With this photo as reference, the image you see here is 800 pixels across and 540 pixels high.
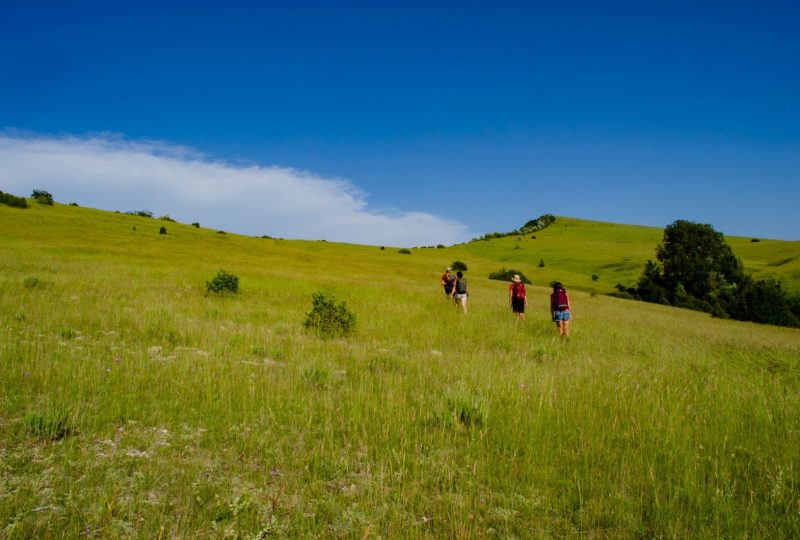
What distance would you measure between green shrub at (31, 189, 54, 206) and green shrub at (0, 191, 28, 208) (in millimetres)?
8102

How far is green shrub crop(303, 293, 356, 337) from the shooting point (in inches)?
504

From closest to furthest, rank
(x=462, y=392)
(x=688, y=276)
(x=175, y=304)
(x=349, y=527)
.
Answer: (x=349, y=527)
(x=462, y=392)
(x=175, y=304)
(x=688, y=276)

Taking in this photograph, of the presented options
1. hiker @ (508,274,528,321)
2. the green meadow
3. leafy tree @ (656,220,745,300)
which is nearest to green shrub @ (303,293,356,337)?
the green meadow

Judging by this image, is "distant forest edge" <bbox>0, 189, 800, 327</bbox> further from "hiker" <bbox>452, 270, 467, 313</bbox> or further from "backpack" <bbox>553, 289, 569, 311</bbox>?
"backpack" <bbox>553, 289, 569, 311</bbox>

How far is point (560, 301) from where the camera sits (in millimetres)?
15375

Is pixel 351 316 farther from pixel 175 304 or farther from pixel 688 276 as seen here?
pixel 688 276

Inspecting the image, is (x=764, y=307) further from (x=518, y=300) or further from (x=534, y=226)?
(x=534, y=226)

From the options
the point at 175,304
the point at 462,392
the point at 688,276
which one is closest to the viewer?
the point at 462,392

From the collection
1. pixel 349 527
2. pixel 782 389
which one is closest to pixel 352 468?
pixel 349 527

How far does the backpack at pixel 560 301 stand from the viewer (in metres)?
15.1

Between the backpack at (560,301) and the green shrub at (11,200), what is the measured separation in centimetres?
6220

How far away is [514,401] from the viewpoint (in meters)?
6.11

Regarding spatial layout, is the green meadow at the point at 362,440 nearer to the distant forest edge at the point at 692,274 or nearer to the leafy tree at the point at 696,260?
the distant forest edge at the point at 692,274

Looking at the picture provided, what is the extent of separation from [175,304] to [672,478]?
15.6 m
